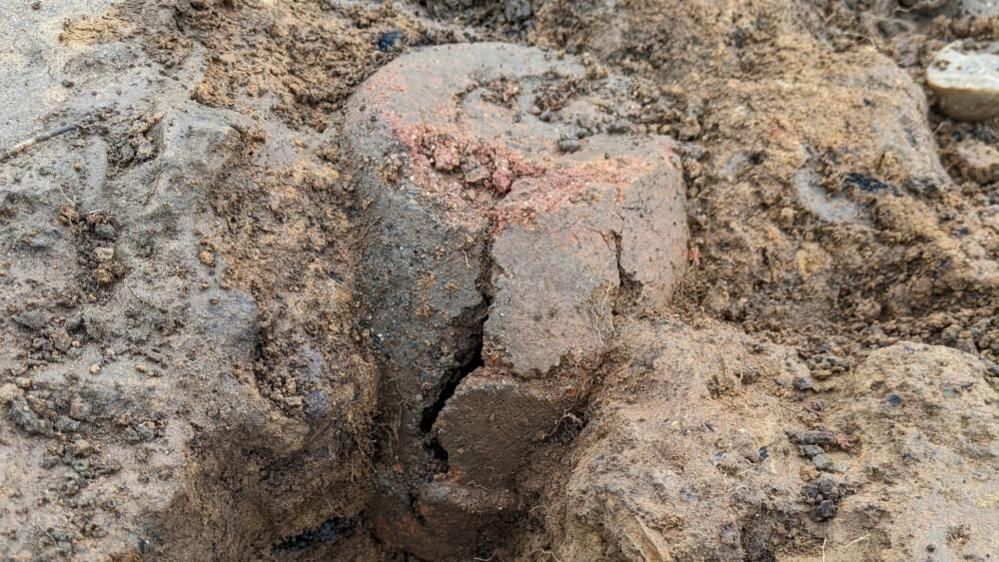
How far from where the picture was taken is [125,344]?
2.21 m

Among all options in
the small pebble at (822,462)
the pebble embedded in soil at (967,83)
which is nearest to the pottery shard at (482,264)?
the small pebble at (822,462)

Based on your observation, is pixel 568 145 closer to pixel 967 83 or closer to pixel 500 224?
pixel 500 224

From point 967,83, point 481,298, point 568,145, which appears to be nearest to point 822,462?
point 481,298

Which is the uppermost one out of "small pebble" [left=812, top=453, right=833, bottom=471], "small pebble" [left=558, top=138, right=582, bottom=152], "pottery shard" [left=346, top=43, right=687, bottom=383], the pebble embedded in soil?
the pebble embedded in soil

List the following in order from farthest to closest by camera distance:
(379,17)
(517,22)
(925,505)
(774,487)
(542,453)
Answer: (517,22)
(379,17)
(542,453)
(774,487)
(925,505)

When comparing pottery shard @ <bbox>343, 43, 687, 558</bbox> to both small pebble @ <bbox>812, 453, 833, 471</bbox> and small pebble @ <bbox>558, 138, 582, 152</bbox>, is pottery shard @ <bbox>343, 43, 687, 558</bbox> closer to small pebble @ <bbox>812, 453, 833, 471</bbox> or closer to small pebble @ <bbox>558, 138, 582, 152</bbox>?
small pebble @ <bbox>558, 138, 582, 152</bbox>

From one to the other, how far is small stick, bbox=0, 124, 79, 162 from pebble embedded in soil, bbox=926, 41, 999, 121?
318 centimetres

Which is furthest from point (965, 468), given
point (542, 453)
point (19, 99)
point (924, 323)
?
point (19, 99)

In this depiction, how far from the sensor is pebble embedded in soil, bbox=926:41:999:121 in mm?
3244

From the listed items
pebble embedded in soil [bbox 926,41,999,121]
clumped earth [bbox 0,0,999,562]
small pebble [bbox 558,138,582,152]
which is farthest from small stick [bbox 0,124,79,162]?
pebble embedded in soil [bbox 926,41,999,121]

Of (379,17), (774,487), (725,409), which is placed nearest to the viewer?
(774,487)

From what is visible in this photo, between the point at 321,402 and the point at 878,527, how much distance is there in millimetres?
1562

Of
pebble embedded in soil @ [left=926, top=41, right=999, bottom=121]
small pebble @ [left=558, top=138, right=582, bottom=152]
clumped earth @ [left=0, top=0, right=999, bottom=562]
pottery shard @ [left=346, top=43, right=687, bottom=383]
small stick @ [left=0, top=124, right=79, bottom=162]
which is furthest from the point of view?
pebble embedded in soil @ [left=926, top=41, right=999, bottom=121]

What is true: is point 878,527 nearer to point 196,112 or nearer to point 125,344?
point 125,344
